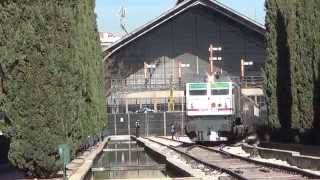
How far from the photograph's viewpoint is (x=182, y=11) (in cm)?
8831

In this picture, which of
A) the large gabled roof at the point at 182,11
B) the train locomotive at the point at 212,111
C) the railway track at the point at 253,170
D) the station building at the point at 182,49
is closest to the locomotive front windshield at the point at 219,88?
the train locomotive at the point at 212,111

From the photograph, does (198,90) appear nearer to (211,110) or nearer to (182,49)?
(211,110)

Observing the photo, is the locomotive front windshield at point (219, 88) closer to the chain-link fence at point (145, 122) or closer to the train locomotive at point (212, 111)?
the train locomotive at point (212, 111)

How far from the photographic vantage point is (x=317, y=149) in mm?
25797

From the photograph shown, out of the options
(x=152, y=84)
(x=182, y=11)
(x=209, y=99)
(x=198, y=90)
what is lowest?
(x=209, y=99)

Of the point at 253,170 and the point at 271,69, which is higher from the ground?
the point at 271,69

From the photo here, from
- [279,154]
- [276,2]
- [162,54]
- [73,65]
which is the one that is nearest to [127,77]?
[162,54]

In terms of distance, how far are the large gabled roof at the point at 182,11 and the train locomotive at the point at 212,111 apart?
4805cm

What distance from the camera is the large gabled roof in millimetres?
86625

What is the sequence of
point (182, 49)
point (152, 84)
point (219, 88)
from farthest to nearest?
point (182, 49)
point (152, 84)
point (219, 88)

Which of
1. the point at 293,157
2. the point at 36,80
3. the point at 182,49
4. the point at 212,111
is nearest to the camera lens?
the point at 36,80

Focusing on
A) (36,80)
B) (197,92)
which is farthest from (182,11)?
(36,80)

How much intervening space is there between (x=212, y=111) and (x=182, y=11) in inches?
2007

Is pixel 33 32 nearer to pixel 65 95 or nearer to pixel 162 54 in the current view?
pixel 65 95
